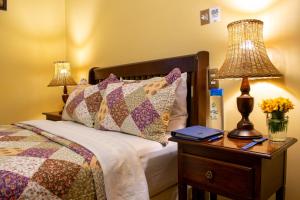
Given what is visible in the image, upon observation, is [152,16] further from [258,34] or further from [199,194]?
[199,194]

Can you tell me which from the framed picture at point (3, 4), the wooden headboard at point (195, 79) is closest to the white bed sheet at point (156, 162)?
the wooden headboard at point (195, 79)

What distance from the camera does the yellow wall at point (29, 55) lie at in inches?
114

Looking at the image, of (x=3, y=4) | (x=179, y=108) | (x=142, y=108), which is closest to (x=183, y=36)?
(x=179, y=108)

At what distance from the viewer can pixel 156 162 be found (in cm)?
134

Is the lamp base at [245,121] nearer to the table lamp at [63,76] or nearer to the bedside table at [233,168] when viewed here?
the bedside table at [233,168]

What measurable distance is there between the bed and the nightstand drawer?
0.63 ft

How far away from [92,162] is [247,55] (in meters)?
0.85

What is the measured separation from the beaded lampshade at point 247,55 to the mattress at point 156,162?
1.67 ft

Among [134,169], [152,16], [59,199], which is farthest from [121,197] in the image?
[152,16]

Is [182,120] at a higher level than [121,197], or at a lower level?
higher

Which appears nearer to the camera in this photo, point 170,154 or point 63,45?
point 170,154

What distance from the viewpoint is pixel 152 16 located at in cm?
208

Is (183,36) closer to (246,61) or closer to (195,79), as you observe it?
(195,79)

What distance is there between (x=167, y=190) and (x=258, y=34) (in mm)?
954
